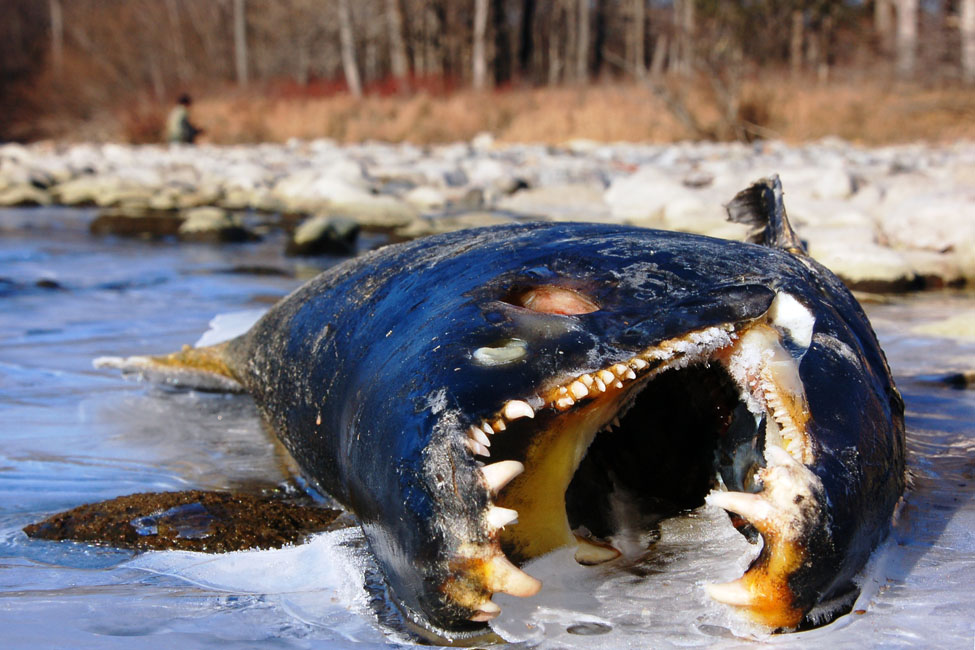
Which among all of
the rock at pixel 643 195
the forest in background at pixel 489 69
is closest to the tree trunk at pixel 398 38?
the forest in background at pixel 489 69

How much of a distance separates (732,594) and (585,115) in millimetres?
20037

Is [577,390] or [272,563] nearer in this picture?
[577,390]

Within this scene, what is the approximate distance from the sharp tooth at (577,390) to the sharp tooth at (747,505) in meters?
0.28

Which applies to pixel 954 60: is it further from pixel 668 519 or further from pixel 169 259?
pixel 668 519

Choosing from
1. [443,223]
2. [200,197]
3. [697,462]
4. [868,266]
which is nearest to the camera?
[697,462]

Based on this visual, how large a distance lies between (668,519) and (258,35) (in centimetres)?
4645

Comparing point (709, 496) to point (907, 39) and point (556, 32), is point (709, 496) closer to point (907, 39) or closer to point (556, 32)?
point (907, 39)

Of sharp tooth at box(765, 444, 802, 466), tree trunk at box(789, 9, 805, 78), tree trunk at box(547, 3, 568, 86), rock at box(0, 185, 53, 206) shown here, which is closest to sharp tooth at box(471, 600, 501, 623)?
sharp tooth at box(765, 444, 802, 466)

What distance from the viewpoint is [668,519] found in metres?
2.33

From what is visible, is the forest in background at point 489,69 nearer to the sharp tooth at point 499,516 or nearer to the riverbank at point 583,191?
the riverbank at point 583,191

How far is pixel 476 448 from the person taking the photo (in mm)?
1698

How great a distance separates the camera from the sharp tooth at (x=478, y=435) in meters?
1.71

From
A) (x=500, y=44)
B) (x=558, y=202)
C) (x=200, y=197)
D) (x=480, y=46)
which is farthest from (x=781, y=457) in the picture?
(x=500, y=44)

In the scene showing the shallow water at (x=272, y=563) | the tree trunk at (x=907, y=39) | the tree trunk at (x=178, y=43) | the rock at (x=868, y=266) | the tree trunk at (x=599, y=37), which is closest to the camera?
the shallow water at (x=272, y=563)
